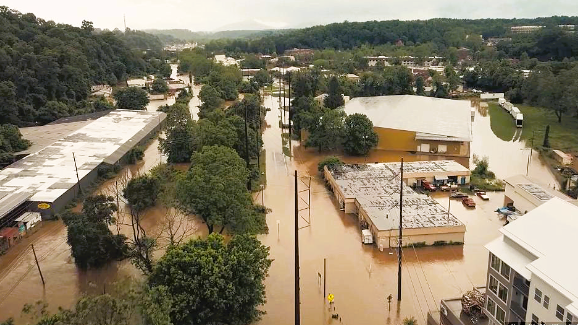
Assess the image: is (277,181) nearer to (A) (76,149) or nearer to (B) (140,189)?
(B) (140,189)

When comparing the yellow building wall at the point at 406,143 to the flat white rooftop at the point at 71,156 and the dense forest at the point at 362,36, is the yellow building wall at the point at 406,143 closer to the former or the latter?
the flat white rooftop at the point at 71,156

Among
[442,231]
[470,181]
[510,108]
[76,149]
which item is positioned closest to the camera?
[442,231]

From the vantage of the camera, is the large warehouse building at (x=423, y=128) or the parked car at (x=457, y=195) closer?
the parked car at (x=457, y=195)

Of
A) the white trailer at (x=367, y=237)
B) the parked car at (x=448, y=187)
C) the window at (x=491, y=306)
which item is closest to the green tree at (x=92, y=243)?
the white trailer at (x=367, y=237)

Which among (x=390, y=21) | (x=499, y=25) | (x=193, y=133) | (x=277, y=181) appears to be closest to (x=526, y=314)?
(x=277, y=181)

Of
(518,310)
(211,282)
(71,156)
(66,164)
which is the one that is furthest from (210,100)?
(518,310)

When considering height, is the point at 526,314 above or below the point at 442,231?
above

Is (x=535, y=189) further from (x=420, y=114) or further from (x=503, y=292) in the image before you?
(x=420, y=114)
